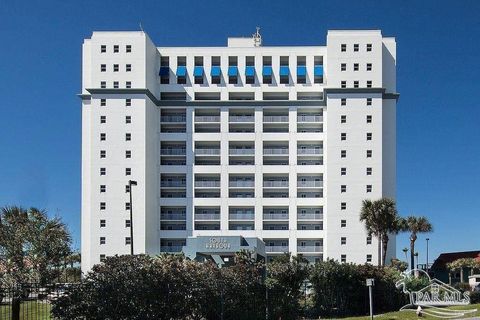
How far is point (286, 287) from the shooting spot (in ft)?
102

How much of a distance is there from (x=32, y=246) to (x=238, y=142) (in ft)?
179

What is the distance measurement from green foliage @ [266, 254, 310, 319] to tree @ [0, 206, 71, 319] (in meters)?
10.7

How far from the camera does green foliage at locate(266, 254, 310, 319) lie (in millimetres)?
29906

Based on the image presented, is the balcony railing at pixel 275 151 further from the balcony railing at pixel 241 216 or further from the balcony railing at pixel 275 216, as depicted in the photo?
the balcony railing at pixel 241 216

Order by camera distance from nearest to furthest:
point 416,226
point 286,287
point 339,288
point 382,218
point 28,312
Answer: point 28,312 → point 286,287 → point 339,288 → point 382,218 → point 416,226

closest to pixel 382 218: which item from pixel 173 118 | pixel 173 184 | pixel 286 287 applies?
pixel 173 184

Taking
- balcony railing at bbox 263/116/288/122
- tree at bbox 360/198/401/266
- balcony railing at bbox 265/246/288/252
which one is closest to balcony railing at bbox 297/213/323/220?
balcony railing at bbox 265/246/288/252

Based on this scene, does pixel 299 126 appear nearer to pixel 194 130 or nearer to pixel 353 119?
pixel 353 119

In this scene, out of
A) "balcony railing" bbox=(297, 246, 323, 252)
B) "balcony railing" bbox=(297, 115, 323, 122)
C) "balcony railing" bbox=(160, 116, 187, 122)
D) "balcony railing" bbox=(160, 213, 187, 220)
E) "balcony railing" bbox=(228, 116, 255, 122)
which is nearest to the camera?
"balcony railing" bbox=(297, 246, 323, 252)

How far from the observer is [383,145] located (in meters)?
78.4

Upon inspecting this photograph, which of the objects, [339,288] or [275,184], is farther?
[275,184]

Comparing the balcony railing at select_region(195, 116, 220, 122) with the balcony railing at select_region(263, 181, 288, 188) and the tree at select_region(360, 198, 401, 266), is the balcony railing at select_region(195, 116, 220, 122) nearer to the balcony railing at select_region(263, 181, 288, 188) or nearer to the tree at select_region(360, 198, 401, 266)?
the balcony railing at select_region(263, 181, 288, 188)

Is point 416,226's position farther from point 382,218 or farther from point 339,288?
point 339,288

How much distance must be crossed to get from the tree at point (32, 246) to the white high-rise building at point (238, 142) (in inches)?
1809
